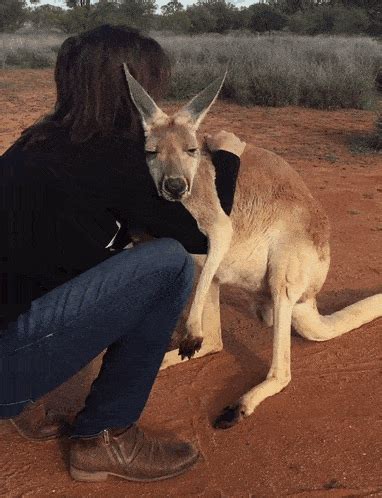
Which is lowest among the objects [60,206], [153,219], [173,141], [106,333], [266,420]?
[266,420]

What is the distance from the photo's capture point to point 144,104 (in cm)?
247

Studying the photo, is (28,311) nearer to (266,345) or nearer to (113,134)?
(113,134)

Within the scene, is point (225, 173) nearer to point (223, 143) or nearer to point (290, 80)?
point (223, 143)

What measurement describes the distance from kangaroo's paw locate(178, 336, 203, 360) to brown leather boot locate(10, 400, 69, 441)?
586 millimetres

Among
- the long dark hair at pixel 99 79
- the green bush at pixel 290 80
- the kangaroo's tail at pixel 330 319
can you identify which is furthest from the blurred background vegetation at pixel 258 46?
the kangaroo's tail at pixel 330 319

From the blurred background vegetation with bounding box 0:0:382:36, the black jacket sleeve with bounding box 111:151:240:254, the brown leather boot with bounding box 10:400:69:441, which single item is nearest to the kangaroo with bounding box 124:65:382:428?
the black jacket sleeve with bounding box 111:151:240:254

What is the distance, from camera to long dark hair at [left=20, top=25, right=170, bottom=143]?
2.18m

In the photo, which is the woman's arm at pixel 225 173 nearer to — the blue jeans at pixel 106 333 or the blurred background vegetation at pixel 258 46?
the blue jeans at pixel 106 333

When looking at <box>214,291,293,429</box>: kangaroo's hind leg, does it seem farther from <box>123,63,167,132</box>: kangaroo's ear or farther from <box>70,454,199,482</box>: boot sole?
<box>123,63,167,132</box>: kangaroo's ear

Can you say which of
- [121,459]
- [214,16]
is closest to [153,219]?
[121,459]

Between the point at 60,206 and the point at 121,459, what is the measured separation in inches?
38.6

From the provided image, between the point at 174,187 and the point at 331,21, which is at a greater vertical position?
the point at 331,21

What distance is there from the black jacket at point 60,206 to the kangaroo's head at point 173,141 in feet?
0.62

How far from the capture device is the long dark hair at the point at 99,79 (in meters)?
2.18
